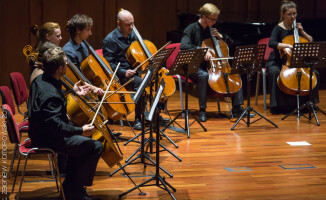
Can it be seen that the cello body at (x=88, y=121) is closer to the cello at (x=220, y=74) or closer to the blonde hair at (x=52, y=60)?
the blonde hair at (x=52, y=60)

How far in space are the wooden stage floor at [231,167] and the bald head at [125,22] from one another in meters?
1.11

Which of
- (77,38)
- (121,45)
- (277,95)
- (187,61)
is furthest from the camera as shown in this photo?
(277,95)

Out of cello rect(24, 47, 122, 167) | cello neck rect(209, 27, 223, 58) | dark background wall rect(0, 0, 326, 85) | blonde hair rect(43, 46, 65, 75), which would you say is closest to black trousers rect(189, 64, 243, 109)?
cello neck rect(209, 27, 223, 58)

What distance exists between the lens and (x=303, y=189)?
3705 mm

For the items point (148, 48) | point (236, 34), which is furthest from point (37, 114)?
point (236, 34)

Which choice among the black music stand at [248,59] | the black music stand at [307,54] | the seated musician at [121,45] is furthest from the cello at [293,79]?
the seated musician at [121,45]

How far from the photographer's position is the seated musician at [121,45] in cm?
546

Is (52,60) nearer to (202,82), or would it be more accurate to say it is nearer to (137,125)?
(137,125)

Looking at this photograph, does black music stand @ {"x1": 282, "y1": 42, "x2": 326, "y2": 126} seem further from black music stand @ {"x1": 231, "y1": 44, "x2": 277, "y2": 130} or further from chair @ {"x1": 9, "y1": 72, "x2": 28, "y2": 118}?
chair @ {"x1": 9, "y1": 72, "x2": 28, "y2": 118}

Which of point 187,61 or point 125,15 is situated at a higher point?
point 125,15

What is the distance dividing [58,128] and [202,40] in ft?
11.0

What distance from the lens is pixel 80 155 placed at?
334 cm

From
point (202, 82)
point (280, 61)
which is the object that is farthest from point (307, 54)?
point (202, 82)

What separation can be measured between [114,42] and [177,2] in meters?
3.50
